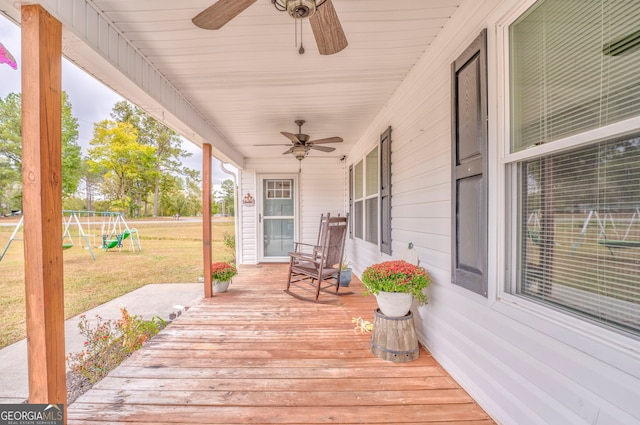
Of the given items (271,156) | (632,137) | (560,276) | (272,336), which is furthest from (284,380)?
(271,156)

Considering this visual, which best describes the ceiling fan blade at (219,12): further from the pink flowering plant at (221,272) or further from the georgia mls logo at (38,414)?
the pink flowering plant at (221,272)

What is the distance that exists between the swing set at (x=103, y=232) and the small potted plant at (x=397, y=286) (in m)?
5.21

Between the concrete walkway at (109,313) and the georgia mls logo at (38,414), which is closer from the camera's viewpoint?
the georgia mls logo at (38,414)

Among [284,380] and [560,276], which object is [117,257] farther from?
[560,276]

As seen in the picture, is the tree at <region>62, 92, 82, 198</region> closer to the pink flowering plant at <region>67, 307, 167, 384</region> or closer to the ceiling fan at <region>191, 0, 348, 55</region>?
the pink flowering plant at <region>67, 307, 167, 384</region>

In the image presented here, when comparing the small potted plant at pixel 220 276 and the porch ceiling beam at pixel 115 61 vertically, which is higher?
the porch ceiling beam at pixel 115 61

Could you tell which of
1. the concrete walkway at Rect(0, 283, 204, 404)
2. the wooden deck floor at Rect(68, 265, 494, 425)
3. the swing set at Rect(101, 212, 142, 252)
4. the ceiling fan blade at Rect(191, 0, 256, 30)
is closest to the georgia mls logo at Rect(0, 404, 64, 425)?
the wooden deck floor at Rect(68, 265, 494, 425)

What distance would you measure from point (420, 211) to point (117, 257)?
616 centimetres

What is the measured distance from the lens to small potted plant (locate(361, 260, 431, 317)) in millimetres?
1963

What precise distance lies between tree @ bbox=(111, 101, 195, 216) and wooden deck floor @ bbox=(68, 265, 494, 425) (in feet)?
17.1

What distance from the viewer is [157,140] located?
23.1ft

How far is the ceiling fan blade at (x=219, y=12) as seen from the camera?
1208 millimetres

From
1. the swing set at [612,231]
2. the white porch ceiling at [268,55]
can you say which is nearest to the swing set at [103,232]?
the white porch ceiling at [268,55]

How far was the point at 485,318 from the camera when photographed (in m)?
1.49
